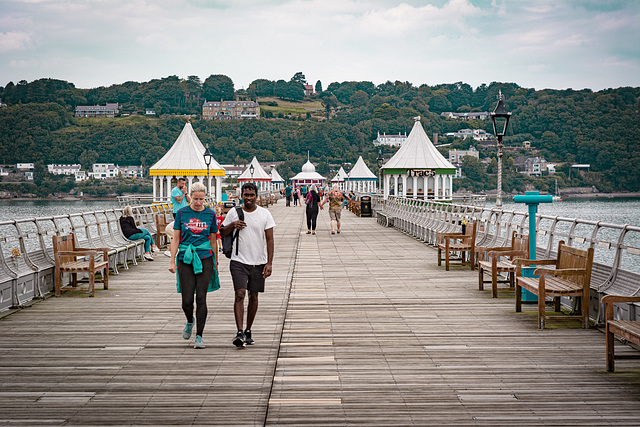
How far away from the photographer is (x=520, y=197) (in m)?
9.52

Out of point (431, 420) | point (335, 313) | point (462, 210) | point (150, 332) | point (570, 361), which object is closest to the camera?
point (431, 420)

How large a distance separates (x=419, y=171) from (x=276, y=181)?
4785 cm

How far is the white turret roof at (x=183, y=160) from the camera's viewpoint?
48969mm

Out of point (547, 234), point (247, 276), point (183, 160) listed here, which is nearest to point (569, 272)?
point (547, 234)

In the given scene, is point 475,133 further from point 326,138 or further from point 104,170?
point 104,170

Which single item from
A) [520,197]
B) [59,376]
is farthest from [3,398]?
[520,197]

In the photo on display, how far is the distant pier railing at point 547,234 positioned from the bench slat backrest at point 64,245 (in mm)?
7675

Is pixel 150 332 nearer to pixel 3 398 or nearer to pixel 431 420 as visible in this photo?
pixel 3 398

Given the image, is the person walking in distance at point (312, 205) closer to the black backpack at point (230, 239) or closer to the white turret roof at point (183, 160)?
the black backpack at point (230, 239)

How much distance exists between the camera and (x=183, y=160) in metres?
49.7

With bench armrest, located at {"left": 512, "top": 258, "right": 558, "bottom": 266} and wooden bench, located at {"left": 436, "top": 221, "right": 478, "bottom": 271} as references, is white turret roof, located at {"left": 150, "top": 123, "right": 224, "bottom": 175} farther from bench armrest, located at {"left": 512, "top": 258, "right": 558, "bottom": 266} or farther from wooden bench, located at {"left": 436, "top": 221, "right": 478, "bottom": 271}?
bench armrest, located at {"left": 512, "top": 258, "right": 558, "bottom": 266}

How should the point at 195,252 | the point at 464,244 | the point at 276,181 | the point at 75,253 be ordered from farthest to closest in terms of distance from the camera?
the point at 276,181
the point at 464,244
the point at 75,253
the point at 195,252

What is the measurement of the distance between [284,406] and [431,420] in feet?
3.67

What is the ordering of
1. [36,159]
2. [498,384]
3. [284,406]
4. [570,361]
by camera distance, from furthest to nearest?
[36,159]
[570,361]
[498,384]
[284,406]
